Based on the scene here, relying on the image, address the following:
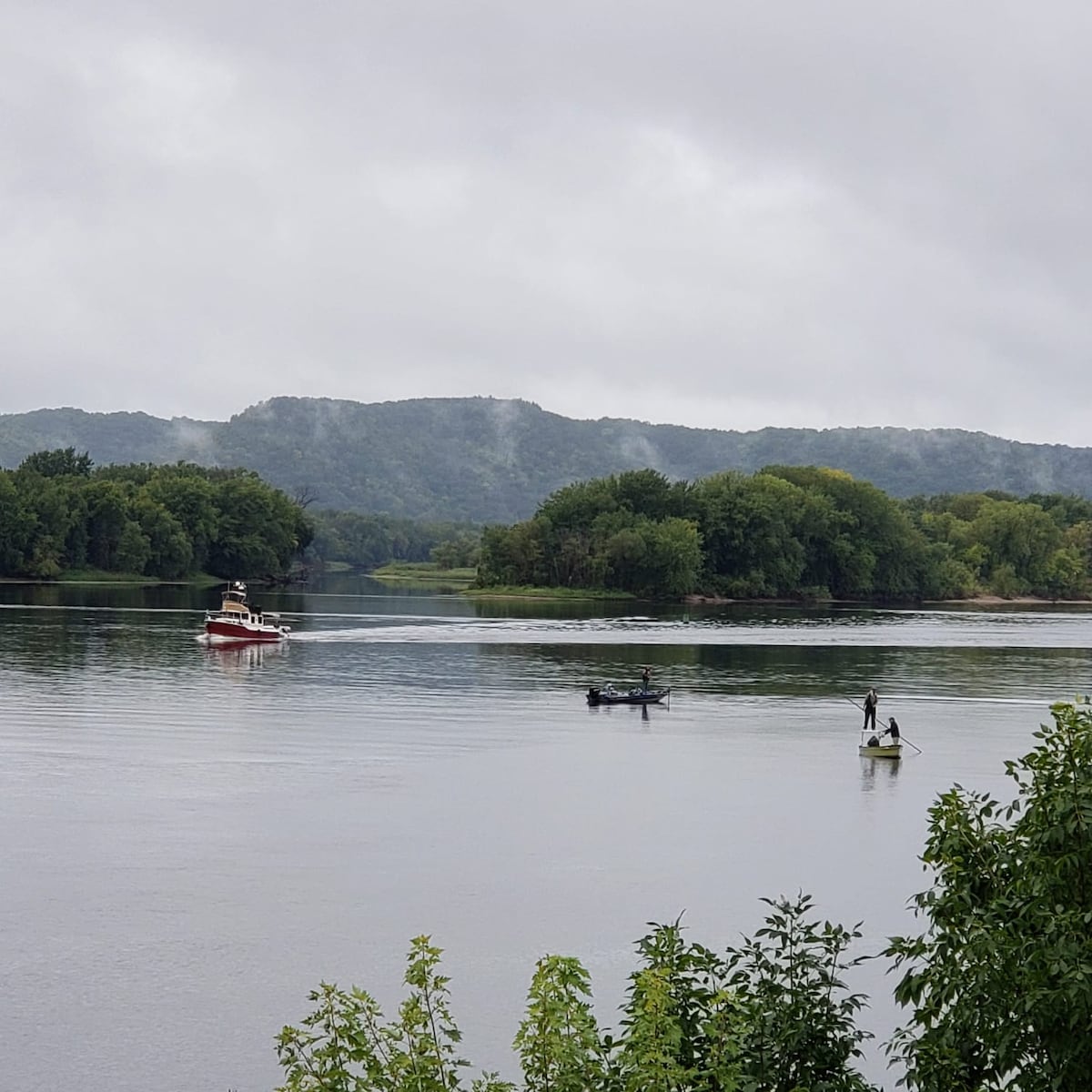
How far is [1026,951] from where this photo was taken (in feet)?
31.0

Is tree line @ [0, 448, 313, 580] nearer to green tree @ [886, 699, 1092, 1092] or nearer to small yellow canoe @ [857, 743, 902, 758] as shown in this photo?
small yellow canoe @ [857, 743, 902, 758]

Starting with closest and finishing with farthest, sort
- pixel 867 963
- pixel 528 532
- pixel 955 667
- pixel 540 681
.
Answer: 1. pixel 867 963
2. pixel 540 681
3. pixel 955 667
4. pixel 528 532

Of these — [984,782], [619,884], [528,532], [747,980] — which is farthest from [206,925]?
[528,532]

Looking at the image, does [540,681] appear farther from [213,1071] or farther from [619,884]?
[213,1071]

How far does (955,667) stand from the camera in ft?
242

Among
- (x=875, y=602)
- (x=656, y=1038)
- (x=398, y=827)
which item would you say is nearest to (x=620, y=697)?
(x=398, y=827)

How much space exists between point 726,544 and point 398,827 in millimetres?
144794

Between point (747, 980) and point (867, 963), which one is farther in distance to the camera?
point (867, 963)

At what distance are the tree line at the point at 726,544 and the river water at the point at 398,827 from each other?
3674 inches

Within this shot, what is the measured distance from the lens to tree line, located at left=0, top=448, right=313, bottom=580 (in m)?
161

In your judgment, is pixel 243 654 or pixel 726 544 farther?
pixel 726 544

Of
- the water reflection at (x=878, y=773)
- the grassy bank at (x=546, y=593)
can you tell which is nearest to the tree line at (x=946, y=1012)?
the water reflection at (x=878, y=773)

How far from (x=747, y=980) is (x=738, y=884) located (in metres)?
14.3

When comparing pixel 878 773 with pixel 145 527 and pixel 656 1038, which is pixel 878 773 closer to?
pixel 656 1038
